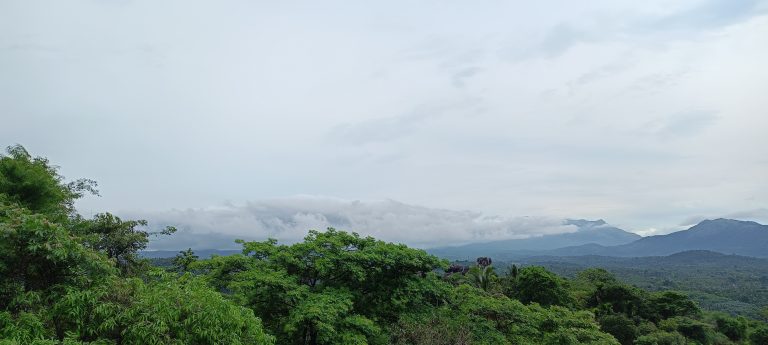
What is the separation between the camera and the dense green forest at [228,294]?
7.21 metres

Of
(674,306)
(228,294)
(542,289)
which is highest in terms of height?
(228,294)

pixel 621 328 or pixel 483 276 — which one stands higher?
pixel 483 276

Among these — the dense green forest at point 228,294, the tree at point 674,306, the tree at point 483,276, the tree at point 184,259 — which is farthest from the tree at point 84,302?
the tree at point 674,306

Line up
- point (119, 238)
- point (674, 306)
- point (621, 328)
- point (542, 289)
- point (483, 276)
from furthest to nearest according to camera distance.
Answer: point (674, 306), point (483, 276), point (542, 289), point (621, 328), point (119, 238)

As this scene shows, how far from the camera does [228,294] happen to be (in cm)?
1460

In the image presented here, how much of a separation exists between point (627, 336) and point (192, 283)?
43836mm

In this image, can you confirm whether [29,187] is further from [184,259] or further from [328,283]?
[328,283]

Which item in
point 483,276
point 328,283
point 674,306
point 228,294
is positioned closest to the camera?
point 228,294

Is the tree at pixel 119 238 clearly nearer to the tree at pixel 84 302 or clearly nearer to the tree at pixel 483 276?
the tree at pixel 84 302

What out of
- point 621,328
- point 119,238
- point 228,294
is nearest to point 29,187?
point 119,238

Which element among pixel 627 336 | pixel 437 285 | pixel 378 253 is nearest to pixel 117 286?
pixel 378 253

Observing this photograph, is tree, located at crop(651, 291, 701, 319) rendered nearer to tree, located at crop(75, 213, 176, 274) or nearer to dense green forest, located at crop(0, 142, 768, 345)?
dense green forest, located at crop(0, 142, 768, 345)

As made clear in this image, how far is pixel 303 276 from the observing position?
1662 cm

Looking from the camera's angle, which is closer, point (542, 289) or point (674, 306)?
point (542, 289)
